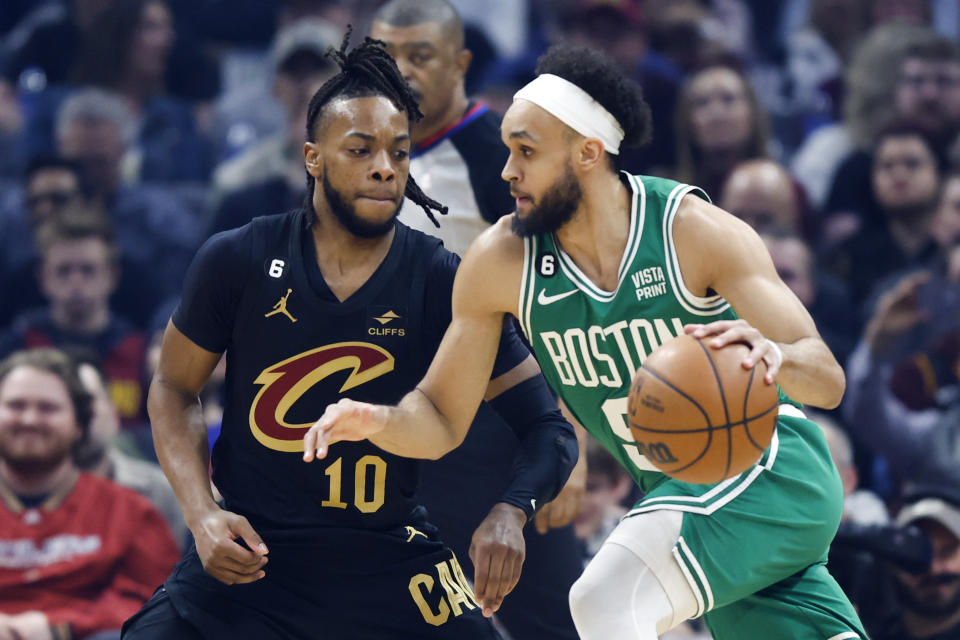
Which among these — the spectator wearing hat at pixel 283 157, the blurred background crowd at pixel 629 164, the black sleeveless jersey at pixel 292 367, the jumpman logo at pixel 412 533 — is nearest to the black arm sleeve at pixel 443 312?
the black sleeveless jersey at pixel 292 367

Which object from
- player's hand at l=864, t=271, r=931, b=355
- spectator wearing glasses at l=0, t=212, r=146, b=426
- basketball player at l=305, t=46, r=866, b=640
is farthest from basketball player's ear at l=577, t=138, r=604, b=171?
spectator wearing glasses at l=0, t=212, r=146, b=426

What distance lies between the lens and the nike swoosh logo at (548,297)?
3957 mm

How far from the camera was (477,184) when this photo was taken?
502 centimetres

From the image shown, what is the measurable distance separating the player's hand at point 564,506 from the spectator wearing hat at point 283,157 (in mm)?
3611

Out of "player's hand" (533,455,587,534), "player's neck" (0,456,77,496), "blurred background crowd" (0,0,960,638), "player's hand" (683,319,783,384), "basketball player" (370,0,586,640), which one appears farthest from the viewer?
"blurred background crowd" (0,0,960,638)

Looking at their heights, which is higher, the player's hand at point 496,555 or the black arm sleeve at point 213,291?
the black arm sleeve at point 213,291

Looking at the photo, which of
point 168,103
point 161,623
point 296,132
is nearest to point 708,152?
point 296,132

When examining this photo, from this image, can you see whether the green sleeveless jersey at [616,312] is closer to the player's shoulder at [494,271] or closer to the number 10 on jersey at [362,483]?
the player's shoulder at [494,271]

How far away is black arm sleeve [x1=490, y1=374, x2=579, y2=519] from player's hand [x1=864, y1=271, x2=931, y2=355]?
3.49 m

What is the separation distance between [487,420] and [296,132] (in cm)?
389

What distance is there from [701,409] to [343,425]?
2.91ft

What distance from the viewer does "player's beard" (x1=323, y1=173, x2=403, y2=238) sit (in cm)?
391

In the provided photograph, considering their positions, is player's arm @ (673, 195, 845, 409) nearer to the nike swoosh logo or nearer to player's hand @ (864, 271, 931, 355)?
the nike swoosh logo

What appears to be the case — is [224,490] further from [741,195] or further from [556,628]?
[741,195]
